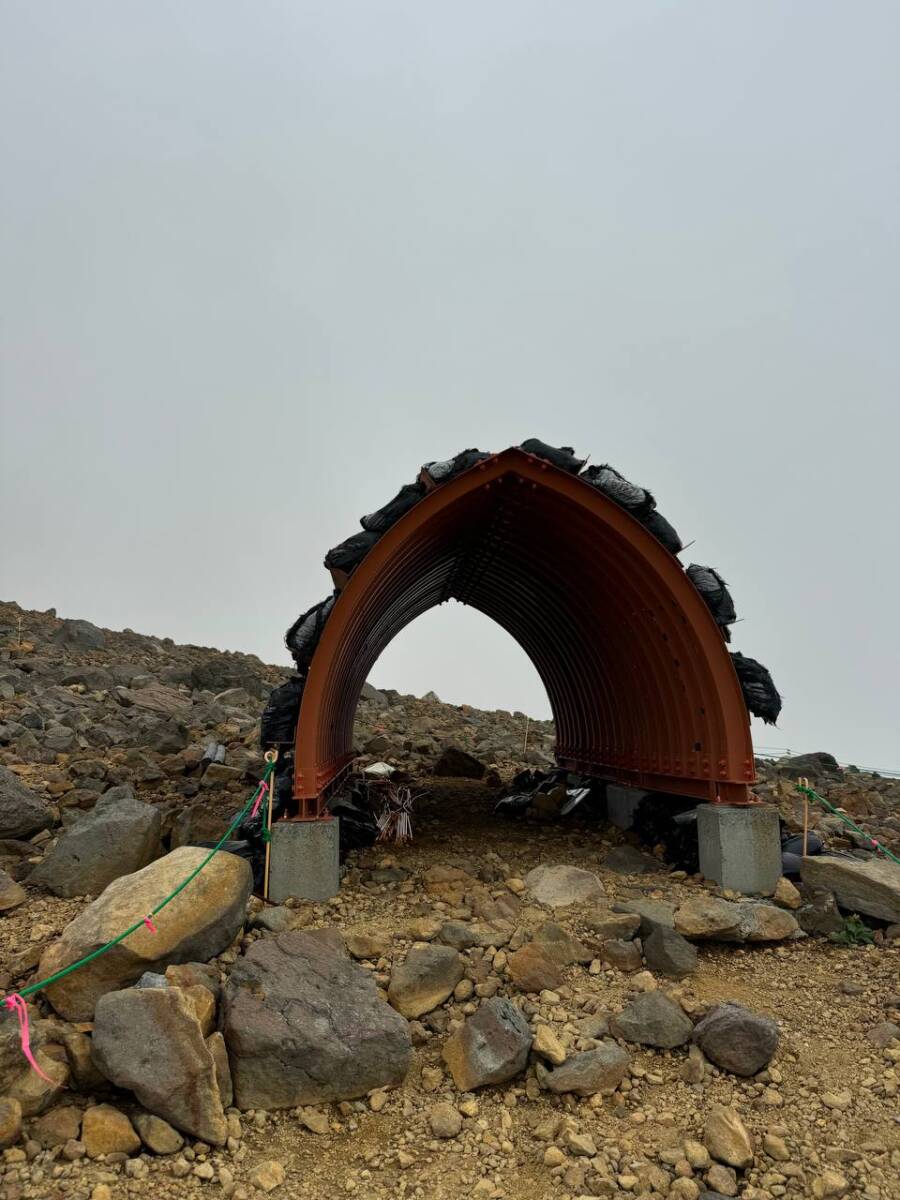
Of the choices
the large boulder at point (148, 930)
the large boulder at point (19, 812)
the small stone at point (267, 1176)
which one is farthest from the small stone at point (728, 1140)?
the large boulder at point (19, 812)

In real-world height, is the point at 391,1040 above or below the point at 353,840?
below

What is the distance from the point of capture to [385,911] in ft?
22.3

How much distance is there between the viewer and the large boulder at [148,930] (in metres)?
4.88

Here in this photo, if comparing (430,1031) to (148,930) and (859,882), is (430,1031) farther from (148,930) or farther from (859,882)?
(859,882)

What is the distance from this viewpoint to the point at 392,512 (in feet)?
24.4

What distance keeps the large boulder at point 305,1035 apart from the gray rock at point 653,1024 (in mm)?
1416

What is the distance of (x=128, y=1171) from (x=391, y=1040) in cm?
151

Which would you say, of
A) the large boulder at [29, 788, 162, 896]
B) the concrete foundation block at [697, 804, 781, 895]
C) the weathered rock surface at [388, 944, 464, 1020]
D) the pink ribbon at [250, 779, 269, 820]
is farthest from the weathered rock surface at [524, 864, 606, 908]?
the large boulder at [29, 788, 162, 896]

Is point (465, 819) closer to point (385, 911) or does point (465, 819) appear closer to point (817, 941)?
point (385, 911)

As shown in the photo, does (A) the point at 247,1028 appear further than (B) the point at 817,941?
No

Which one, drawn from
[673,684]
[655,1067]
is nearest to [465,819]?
[673,684]

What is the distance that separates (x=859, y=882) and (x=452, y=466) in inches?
207

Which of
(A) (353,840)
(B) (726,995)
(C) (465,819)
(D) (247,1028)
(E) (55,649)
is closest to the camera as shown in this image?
(D) (247,1028)

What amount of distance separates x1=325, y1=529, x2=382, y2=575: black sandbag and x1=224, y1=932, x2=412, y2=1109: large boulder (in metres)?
3.39
